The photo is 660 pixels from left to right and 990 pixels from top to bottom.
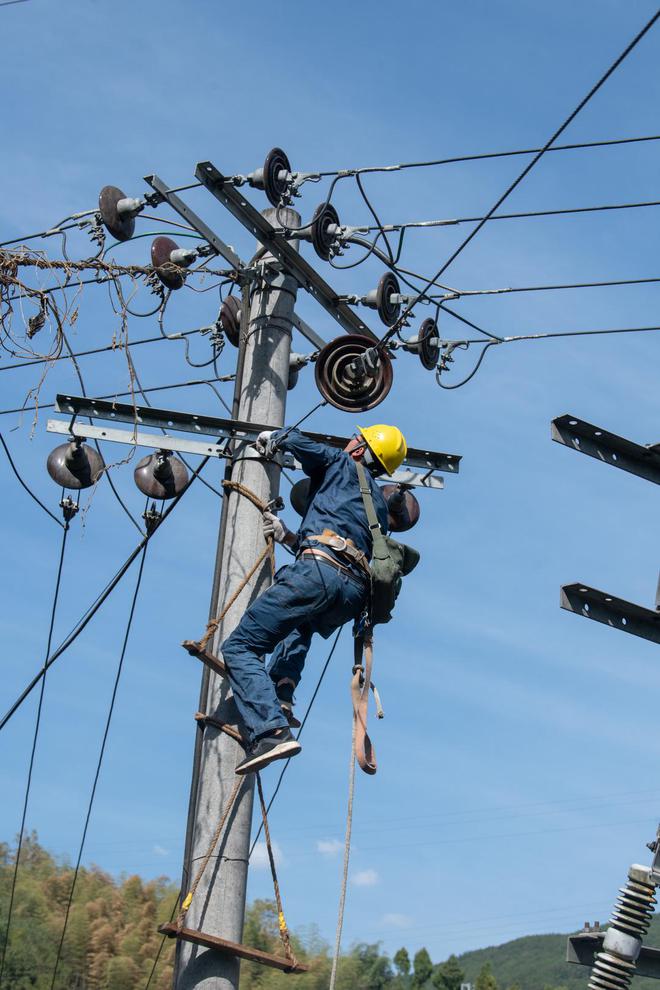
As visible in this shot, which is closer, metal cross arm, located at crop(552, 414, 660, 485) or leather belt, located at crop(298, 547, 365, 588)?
metal cross arm, located at crop(552, 414, 660, 485)

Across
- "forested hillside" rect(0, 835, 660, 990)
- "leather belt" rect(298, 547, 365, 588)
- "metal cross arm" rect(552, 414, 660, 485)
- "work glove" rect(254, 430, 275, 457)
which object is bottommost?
"leather belt" rect(298, 547, 365, 588)

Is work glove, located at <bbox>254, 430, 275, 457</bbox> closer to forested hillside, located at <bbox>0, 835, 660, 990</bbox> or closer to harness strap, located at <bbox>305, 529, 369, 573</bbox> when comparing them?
harness strap, located at <bbox>305, 529, 369, 573</bbox>

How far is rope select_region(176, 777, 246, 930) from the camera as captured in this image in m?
6.62

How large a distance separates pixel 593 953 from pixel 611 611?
1.48 meters

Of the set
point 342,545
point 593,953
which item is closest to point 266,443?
point 342,545

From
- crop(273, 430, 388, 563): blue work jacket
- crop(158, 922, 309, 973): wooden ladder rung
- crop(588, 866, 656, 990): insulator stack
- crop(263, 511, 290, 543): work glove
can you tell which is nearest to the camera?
crop(588, 866, 656, 990): insulator stack

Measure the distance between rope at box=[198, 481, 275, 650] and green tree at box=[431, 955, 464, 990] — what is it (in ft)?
248

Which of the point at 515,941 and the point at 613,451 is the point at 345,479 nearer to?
the point at 613,451

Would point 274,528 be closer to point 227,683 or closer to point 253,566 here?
point 253,566

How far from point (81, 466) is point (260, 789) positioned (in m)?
2.97

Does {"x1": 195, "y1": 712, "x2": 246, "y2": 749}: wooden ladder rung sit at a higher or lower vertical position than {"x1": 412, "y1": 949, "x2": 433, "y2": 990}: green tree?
lower

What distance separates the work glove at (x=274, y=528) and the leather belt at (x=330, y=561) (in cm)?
47

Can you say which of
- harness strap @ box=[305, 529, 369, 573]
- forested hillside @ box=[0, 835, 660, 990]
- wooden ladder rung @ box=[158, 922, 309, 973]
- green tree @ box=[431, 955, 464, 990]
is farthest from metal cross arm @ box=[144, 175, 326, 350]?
green tree @ box=[431, 955, 464, 990]

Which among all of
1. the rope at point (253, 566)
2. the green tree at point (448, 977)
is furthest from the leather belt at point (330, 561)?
the green tree at point (448, 977)
